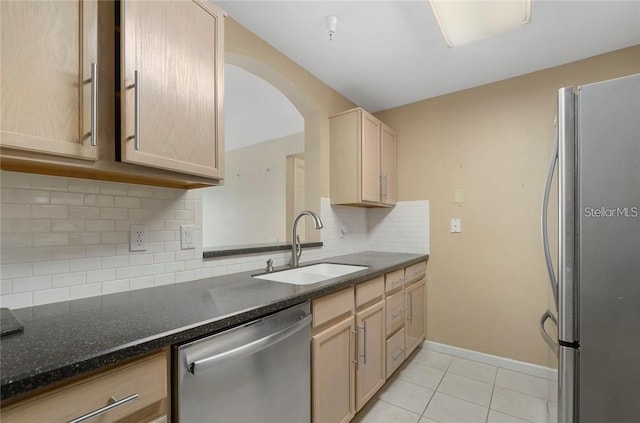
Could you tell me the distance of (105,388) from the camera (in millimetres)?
702

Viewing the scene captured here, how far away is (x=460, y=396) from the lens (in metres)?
2.03

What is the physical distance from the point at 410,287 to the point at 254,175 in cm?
332

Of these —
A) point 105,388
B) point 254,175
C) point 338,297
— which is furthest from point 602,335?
point 254,175

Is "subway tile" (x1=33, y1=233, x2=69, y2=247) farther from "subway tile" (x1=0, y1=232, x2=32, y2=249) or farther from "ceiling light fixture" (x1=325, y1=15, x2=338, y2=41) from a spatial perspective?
"ceiling light fixture" (x1=325, y1=15, x2=338, y2=41)

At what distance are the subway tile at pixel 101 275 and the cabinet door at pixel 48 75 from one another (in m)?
0.54

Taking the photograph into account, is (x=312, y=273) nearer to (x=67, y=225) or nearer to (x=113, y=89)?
(x=67, y=225)

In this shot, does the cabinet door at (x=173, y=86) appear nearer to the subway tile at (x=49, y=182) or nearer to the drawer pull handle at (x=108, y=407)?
the subway tile at (x=49, y=182)

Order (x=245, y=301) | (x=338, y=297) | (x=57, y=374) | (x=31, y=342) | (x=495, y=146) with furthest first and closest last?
(x=495, y=146) < (x=338, y=297) < (x=245, y=301) < (x=31, y=342) < (x=57, y=374)

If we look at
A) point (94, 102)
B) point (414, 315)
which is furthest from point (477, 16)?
point (414, 315)

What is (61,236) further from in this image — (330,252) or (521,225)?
(521,225)

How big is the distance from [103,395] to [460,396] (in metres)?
2.16

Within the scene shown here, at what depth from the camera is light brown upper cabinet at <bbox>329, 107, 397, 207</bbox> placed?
2479 mm

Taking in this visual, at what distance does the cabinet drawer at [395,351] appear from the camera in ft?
6.77

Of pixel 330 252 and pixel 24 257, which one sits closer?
pixel 24 257
